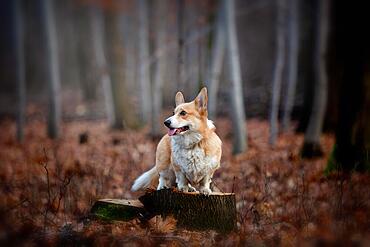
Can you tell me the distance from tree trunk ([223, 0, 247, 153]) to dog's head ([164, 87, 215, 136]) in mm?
5864

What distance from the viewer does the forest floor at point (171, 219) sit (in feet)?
15.1

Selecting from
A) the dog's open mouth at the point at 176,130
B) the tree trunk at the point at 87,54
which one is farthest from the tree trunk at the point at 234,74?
the tree trunk at the point at 87,54

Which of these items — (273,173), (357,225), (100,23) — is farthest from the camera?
(100,23)

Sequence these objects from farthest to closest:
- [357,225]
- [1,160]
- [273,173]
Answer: [1,160] → [273,173] → [357,225]

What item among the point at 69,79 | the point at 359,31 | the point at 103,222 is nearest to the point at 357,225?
the point at 103,222

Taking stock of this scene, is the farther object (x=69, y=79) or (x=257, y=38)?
(x=69, y=79)

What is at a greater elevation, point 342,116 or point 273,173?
point 342,116

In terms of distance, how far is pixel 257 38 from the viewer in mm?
25922

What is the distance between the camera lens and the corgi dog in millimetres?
5312

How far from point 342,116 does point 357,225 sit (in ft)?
13.3

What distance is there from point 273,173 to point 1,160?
21.2ft

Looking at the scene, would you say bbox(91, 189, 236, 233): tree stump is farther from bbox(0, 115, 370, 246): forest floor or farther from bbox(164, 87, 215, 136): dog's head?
bbox(164, 87, 215, 136): dog's head

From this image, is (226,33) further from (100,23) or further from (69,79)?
(69,79)

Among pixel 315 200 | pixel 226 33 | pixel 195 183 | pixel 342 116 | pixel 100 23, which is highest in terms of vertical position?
pixel 100 23
